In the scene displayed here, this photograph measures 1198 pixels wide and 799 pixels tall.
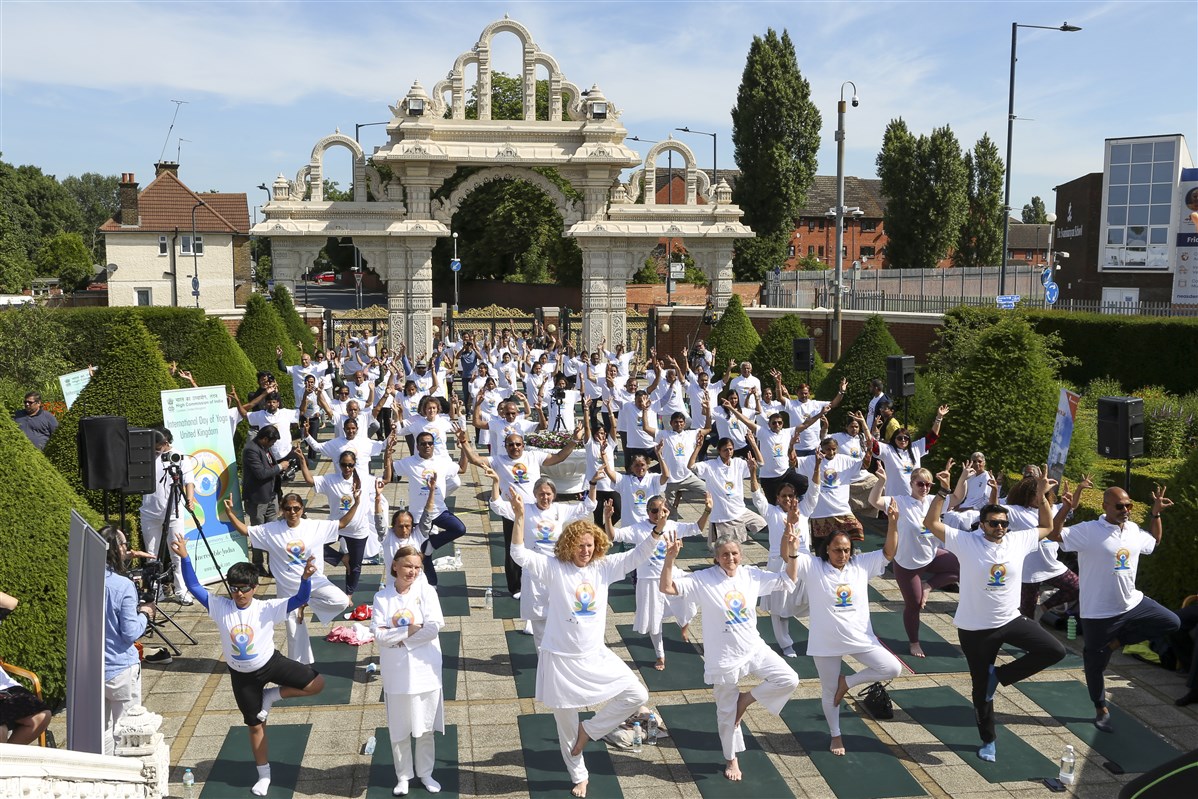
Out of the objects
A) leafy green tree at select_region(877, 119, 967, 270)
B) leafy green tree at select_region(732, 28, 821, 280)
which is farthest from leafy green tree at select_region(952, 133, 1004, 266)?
leafy green tree at select_region(732, 28, 821, 280)

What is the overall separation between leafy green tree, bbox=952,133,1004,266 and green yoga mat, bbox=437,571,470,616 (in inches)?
1850

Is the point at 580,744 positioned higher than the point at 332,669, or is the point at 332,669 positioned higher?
the point at 580,744

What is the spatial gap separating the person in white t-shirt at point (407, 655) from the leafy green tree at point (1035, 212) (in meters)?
115

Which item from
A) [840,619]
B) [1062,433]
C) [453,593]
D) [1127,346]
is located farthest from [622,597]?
[1127,346]

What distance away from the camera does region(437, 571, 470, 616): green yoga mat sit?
461 inches

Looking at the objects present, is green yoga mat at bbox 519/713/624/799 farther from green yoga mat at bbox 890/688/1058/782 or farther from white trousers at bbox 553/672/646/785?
green yoga mat at bbox 890/688/1058/782

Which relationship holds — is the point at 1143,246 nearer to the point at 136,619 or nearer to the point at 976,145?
the point at 976,145

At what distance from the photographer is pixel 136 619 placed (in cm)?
786

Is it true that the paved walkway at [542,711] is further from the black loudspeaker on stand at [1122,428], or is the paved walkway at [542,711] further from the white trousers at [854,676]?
the black loudspeaker on stand at [1122,428]

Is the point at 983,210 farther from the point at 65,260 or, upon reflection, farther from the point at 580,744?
the point at 65,260

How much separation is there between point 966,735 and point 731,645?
236 cm

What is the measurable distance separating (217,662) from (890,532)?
650cm

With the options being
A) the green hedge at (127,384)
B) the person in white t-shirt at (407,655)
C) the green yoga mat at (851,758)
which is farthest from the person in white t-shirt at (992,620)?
the green hedge at (127,384)

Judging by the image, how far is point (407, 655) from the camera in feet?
24.0
